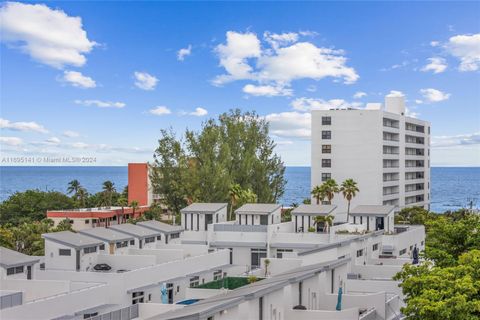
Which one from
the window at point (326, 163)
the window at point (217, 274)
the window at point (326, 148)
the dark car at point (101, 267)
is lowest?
the window at point (217, 274)

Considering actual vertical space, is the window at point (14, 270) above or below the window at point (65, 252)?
below

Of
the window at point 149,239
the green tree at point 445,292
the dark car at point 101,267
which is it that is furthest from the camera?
the window at point 149,239

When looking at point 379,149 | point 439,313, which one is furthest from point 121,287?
point 379,149

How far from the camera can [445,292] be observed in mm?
21266

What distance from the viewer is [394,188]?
98688 mm

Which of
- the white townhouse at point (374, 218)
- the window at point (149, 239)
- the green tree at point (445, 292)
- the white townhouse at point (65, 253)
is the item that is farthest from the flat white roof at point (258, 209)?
the green tree at point (445, 292)

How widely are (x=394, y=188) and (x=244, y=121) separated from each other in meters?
30.3

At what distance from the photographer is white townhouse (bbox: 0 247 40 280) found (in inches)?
1233

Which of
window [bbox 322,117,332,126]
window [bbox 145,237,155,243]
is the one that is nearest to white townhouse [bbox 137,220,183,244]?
window [bbox 145,237,155,243]

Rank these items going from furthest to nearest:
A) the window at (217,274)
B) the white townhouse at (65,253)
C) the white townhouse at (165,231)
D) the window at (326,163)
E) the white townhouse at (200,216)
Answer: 1. the window at (326,163)
2. the white townhouse at (200,216)
3. the white townhouse at (165,231)
4. the window at (217,274)
5. the white townhouse at (65,253)

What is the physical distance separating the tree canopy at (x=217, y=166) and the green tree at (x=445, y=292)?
5071 cm

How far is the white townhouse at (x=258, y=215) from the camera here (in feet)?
184

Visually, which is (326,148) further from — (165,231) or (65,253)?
(65,253)

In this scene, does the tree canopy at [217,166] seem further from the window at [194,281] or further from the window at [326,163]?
the window at [194,281]
